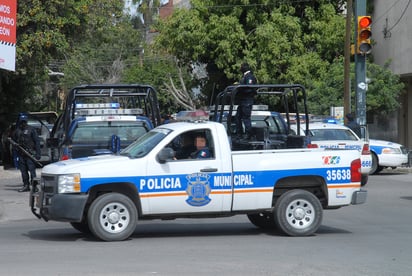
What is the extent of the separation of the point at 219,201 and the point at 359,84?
15.4 m

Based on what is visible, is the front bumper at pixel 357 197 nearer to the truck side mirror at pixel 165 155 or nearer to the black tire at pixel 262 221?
the black tire at pixel 262 221

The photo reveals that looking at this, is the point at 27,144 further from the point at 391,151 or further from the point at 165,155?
the point at 391,151

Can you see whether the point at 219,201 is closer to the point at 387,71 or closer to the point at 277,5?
the point at 387,71

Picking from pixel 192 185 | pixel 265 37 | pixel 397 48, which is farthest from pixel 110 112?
pixel 397 48

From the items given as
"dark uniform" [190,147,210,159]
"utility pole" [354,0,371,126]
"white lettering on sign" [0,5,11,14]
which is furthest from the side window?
"utility pole" [354,0,371,126]

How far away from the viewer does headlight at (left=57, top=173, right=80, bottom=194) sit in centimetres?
1077

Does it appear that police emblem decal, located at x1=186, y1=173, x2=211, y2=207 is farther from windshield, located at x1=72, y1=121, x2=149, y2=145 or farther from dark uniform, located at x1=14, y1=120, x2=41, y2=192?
dark uniform, located at x1=14, y1=120, x2=41, y2=192

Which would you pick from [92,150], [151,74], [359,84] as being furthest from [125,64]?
[92,150]

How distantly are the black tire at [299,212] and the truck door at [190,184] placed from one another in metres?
0.89

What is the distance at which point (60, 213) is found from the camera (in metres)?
10.7

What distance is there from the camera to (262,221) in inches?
496

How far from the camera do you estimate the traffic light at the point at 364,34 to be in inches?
848

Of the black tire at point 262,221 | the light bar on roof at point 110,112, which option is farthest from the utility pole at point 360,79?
the black tire at point 262,221

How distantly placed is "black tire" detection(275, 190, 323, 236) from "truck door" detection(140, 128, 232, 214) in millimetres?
887
